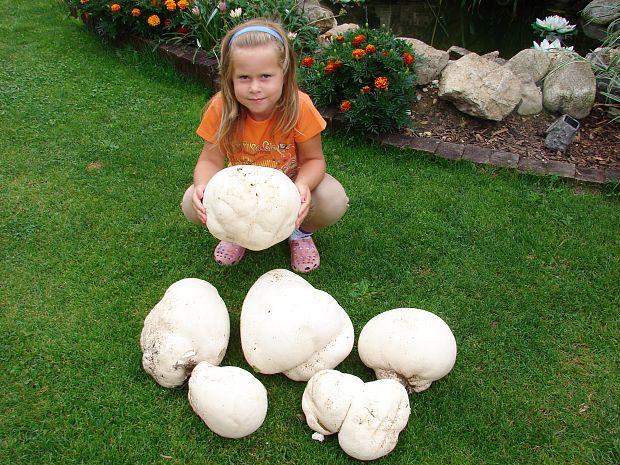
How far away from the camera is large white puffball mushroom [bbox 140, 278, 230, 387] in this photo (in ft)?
7.45

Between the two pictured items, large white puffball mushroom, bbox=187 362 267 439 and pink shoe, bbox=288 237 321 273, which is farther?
Result: pink shoe, bbox=288 237 321 273

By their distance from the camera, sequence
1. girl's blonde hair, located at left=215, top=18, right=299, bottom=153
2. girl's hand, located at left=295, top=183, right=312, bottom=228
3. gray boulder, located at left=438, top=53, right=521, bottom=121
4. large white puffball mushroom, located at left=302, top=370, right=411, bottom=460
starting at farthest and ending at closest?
gray boulder, located at left=438, top=53, right=521, bottom=121 < girl's hand, located at left=295, top=183, right=312, bottom=228 < girl's blonde hair, located at left=215, top=18, right=299, bottom=153 < large white puffball mushroom, located at left=302, top=370, right=411, bottom=460

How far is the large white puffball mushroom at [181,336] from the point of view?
7.45ft

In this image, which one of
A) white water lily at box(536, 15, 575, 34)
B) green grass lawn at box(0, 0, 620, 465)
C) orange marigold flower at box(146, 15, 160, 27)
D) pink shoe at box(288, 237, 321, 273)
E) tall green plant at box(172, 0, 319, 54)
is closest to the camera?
green grass lawn at box(0, 0, 620, 465)

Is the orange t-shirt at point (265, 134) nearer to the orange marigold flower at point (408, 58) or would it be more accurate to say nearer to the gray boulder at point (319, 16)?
the orange marigold flower at point (408, 58)

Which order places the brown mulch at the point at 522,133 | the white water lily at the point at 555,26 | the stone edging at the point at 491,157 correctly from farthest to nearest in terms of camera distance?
the white water lily at the point at 555,26 → the brown mulch at the point at 522,133 → the stone edging at the point at 491,157

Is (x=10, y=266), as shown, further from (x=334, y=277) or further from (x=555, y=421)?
(x=555, y=421)

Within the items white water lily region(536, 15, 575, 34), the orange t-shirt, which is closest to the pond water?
white water lily region(536, 15, 575, 34)

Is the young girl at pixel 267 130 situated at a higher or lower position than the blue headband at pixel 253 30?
lower

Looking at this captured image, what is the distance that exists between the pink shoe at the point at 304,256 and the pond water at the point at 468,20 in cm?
346

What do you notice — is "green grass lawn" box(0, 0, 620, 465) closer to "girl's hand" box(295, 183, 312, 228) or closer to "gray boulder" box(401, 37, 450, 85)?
"girl's hand" box(295, 183, 312, 228)

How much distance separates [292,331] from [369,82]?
219cm

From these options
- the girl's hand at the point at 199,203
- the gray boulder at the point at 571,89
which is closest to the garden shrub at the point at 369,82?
the gray boulder at the point at 571,89

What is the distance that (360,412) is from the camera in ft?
6.77
